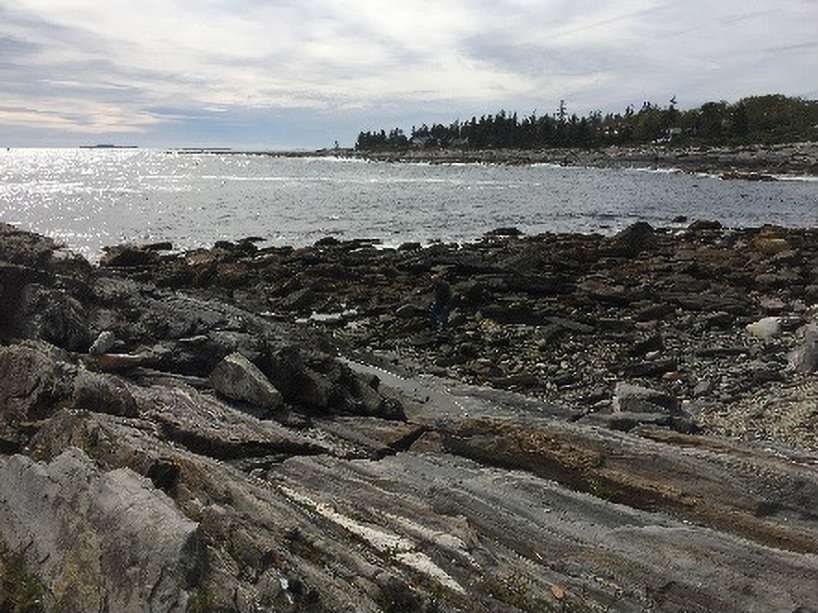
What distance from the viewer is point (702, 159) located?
138 m

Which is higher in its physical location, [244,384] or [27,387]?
[27,387]

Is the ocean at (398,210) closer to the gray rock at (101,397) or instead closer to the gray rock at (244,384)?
the gray rock at (244,384)

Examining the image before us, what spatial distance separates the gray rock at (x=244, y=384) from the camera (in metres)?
11.8

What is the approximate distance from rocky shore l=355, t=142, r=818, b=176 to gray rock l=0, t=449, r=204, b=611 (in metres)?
115

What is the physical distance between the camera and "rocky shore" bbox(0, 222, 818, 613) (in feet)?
21.9

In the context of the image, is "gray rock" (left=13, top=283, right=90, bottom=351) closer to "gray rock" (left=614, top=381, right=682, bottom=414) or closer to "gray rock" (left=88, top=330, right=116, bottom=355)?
"gray rock" (left=88, top=330, right=116, bottom=355)

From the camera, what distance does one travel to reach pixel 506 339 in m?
21.8

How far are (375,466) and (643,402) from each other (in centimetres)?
678

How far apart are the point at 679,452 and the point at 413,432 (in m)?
4.49

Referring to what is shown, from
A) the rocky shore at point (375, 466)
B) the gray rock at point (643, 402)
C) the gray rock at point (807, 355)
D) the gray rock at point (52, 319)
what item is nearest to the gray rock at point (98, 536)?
the rocky shore at point (375, 466)

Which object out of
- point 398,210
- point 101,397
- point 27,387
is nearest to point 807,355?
point 101,397

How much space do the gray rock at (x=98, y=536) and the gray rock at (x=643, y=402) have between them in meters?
9.95

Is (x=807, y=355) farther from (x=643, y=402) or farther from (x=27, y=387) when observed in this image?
(x=27, y=387)

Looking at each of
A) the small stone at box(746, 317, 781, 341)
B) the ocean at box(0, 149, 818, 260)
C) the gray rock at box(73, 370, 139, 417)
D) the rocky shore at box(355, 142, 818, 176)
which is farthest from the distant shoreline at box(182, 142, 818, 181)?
the gray rock at box(73, 370, 139, 417)
